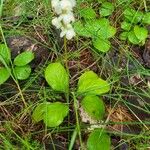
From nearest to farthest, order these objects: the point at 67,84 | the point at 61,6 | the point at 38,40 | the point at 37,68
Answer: the point at 61,6 < the point at 67,84 < the point at 37,68 < the point at 38,40

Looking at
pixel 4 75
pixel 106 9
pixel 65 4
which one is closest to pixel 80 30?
pixel 106 9

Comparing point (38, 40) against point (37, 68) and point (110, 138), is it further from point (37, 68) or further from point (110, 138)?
point (110, 138)

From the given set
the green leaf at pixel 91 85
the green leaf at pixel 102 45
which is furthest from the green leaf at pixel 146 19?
the green leaf at pixel 91 85

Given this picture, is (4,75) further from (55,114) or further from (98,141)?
(98,141)

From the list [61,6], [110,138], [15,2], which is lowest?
[110,138]

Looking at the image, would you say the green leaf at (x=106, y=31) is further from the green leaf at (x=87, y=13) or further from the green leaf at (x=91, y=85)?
the green leaf at (x=91, y=85)

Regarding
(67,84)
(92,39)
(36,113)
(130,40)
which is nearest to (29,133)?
(36,113)

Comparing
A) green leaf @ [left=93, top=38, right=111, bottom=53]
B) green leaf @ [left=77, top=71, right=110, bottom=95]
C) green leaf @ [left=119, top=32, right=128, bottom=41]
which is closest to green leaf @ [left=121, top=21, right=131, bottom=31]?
green leaf @ [left=119, top=32, right=128, bottom=41]
